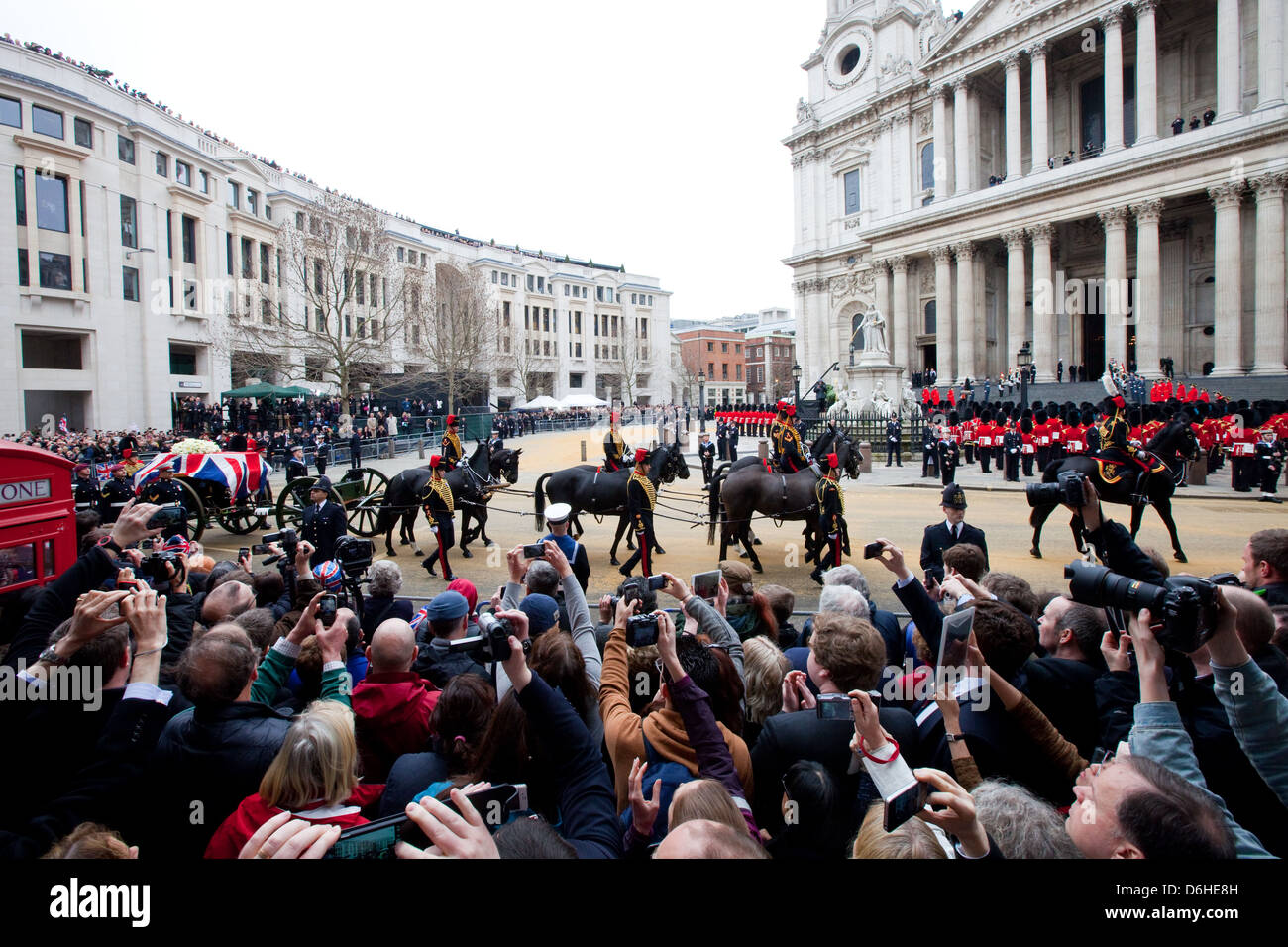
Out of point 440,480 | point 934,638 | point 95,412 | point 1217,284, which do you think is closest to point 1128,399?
point 1217,284

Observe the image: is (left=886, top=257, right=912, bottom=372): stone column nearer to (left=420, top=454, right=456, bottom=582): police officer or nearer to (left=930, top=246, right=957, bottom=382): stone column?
(left=930, top=246, right=957, bottom=382): stone column

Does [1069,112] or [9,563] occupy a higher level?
[1069,112]

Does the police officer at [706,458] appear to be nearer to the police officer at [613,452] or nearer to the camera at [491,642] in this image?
the police officer at [613,452]

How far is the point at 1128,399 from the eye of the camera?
92.3ft

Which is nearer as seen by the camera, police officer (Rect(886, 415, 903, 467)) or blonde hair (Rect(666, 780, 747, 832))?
blonde hair (Rect(666, 780, 747, 832))

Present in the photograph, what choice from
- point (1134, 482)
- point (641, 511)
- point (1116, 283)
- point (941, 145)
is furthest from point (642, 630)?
point (941, 145)

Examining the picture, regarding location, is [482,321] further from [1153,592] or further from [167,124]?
[1153,592]

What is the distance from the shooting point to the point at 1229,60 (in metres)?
31.2

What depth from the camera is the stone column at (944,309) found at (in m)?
42.4

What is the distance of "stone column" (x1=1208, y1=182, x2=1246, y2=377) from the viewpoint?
30.7 meters

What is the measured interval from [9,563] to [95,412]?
34.3 m

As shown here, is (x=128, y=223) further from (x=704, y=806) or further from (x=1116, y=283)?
(x=1116, y=283)

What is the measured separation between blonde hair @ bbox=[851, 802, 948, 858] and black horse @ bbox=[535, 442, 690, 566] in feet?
33.9

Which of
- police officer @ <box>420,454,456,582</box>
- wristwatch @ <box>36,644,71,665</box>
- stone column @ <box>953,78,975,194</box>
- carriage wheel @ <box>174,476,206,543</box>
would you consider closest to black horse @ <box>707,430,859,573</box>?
police officer @ <box>420,454,456,582</box>
